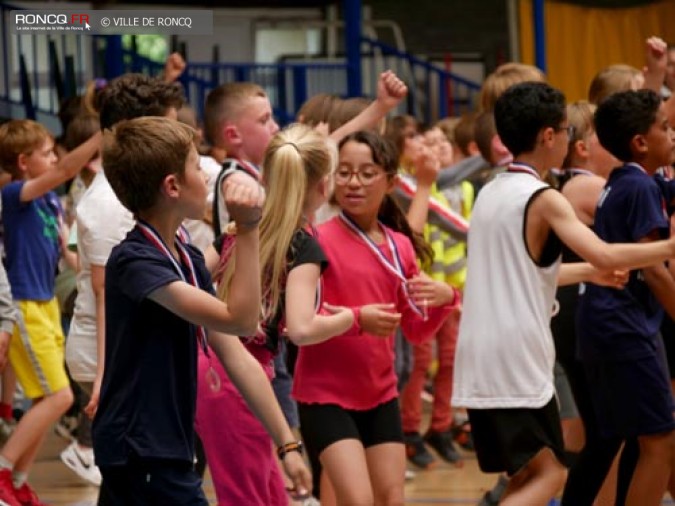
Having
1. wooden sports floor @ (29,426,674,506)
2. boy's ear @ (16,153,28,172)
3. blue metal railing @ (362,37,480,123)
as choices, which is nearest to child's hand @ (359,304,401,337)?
wooden sports floor @ (29,426,674,506)

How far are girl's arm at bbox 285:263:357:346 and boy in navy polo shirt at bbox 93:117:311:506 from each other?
2.28ft

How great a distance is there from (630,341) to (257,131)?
1.58m

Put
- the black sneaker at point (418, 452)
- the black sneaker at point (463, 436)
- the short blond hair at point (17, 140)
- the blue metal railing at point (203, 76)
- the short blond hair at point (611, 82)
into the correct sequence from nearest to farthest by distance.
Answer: the short blond hair at point (611, 82), the short blond hair at point (17, 140), the black sneaker at point (418, 452), the black sneaker at point (463, 436), the blue metal railing at point (203, 76)

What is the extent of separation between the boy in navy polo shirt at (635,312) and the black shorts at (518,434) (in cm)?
47

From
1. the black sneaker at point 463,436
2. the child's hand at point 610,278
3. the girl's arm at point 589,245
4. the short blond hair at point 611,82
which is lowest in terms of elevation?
the black sneaker at point 463,436

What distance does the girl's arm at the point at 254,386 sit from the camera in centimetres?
375

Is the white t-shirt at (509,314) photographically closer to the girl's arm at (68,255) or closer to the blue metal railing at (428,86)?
the girl's arm at (68,255)

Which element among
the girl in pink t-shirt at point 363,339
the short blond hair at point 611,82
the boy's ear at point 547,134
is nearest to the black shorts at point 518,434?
the girl in pink t-shirt at point 363,339

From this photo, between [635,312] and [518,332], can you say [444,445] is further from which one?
[518,332]

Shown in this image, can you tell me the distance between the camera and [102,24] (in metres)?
8.86

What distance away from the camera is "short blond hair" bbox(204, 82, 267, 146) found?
5.73 meters

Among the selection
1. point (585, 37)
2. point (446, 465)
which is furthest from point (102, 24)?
point (585, 37)

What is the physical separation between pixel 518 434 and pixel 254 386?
119 cm

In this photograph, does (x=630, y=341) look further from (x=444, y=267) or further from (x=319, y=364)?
(x=444, y=267)
